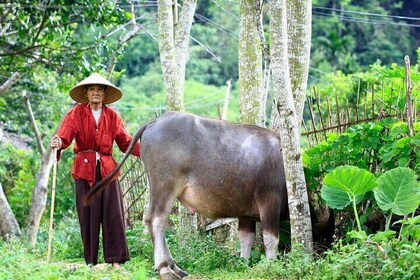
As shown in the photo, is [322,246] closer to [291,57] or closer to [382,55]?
[291,57]

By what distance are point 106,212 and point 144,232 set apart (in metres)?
2.28

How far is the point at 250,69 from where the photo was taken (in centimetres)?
1091

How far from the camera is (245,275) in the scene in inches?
324

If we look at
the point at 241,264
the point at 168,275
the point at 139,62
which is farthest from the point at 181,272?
the point at 139,62

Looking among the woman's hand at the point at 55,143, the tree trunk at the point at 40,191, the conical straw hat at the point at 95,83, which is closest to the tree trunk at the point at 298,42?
the conical straw hat at the point at 95,83

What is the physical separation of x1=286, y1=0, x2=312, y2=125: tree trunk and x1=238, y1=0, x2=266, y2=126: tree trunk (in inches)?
47.4

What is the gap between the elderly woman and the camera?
921cm

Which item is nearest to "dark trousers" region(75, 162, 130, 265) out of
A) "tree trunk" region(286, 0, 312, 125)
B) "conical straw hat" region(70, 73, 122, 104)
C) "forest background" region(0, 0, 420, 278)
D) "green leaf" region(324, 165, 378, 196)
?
"conical straw hat" region(70, 73, 122, 104)

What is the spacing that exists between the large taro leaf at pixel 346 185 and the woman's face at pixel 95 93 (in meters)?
2.45

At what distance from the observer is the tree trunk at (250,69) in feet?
35.4

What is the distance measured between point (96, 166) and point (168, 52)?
2029 millimetres

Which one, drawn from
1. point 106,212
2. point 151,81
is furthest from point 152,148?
point 151,81

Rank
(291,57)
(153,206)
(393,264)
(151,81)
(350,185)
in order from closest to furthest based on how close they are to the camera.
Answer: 1. (393,264)
2. (350,185)
3. (153,206)
4. (291,57)
5. (151,81)

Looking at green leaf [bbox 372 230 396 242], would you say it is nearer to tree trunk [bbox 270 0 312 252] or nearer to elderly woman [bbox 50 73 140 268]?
tree trunk [bbox 270 0 312 252]
